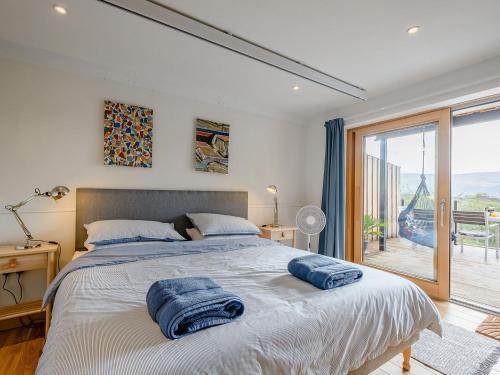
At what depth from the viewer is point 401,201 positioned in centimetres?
345

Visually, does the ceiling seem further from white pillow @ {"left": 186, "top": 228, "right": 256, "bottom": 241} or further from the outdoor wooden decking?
the outdoor wooden decking

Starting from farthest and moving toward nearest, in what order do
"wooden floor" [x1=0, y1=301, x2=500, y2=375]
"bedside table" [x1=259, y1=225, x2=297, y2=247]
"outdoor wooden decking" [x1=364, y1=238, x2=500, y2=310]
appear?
"bedside table" [x1=259, y1=225, x2=297, y2=247], "outdoor wooden decking" [x1=364, y1=238, x2=500, y2=310], "wooden floor" [x1=0, y1=301, x2=500, y2=375]

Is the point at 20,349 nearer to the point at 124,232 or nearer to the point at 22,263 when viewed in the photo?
the point at 22,263

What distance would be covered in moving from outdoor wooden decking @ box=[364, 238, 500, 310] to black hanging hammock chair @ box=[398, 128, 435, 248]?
0.10 metres

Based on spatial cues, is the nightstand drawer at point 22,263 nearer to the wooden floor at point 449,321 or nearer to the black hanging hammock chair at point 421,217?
the wooden floor at point 449,321

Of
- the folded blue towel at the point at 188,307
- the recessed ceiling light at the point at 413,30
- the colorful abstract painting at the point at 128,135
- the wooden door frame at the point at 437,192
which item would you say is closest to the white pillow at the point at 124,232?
the colorful abstract painting at the point at 128,135

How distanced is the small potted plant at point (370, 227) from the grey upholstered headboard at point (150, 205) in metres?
1.81

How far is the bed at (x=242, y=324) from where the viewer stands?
0.88 m

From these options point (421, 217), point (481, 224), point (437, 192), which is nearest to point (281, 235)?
point (421, 217)

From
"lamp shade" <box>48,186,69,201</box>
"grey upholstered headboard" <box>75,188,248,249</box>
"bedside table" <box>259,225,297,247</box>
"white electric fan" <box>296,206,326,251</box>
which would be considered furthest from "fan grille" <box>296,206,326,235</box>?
"lamp shade" <box>48,186,69,201</box>

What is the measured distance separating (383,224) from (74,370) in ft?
12.2

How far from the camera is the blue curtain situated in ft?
12.0

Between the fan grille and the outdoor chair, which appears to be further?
the outdoor chair

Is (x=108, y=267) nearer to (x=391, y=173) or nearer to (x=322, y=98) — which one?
(x=322, y=98)
